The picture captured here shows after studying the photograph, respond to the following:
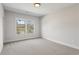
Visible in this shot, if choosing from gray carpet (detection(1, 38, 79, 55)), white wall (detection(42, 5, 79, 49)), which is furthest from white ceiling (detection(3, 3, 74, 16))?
gray carpet (detection(1, 38, 79, 55))

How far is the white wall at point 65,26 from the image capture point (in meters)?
4.37

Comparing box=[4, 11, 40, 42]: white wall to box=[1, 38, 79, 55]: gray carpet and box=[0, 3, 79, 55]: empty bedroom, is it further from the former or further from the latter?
Result: box=[1, 38, 79, 55]: gray carpet

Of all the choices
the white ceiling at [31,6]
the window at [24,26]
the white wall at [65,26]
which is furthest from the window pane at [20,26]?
the white wall at [65,26]

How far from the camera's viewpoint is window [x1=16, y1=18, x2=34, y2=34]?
6941 mm

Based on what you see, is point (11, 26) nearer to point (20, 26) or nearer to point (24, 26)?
point (20, 26)

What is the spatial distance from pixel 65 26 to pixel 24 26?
3774 mm

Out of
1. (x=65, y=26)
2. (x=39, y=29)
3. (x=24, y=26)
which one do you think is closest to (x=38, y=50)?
(x=65, y=26)

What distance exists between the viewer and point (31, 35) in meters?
7.98

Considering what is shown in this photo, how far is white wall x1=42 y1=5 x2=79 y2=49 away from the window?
1.93 m

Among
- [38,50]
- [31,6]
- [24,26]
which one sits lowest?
[38,50]

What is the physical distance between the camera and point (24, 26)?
7.45m

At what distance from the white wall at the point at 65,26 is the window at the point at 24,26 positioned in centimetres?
193

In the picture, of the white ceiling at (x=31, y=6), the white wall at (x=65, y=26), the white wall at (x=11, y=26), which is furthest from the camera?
the white wall at (x=11, y=26)

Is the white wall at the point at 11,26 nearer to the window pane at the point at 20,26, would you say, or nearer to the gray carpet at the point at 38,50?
the window pane at the point at 20,26
